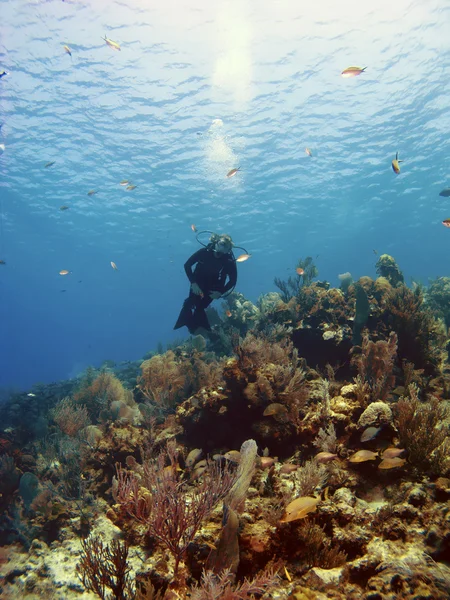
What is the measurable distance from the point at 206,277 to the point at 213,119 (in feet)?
53.5

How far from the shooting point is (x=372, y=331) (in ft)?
25.0

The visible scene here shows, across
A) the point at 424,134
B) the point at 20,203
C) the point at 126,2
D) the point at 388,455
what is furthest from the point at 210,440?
the point at 20,203

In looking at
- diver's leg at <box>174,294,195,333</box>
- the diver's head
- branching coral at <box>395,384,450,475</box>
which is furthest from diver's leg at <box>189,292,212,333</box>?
branching coral at <box>395,384,450,475</box>

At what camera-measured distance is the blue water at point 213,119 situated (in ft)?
48.5

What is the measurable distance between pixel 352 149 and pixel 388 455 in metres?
28.4

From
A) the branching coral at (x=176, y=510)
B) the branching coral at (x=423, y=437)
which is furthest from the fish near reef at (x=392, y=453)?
the branching coral at (x=176, y=510)

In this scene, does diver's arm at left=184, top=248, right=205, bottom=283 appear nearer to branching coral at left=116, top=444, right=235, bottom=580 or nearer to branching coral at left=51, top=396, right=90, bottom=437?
branching coral at left=51, top=396, right=90, bottom=437

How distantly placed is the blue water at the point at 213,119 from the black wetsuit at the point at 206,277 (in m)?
12.4

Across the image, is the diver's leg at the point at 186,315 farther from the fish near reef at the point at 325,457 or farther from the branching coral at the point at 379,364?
the fish near reef at the point at 325,457

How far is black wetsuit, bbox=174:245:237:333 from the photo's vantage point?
9.21 m

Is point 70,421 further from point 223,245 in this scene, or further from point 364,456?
point 364,456

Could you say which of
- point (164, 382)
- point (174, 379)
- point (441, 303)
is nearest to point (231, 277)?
point (174, 379)

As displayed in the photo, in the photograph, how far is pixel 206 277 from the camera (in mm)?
9375

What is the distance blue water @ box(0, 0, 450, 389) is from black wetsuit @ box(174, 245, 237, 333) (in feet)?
40.8
